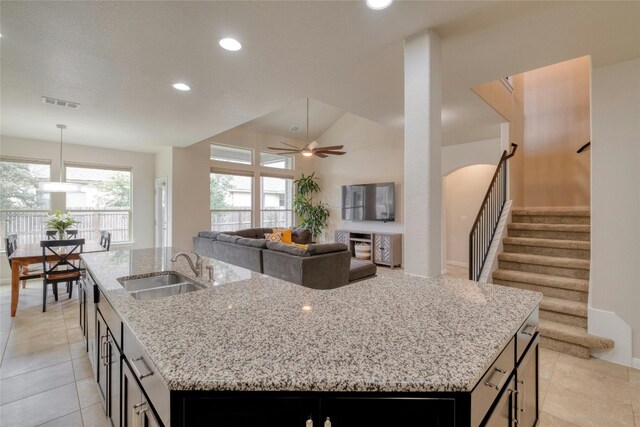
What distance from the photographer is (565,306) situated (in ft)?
9.45

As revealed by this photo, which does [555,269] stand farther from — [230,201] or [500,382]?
[230,201]

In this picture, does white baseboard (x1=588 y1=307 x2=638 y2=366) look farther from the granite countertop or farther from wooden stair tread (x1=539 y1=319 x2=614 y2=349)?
the granite countertop

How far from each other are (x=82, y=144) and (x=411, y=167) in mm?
6503

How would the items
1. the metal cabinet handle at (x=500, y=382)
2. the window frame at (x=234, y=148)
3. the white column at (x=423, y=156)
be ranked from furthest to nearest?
the window frame at (x=234, y=148), the white column at (x=423, y=156), the metal cabinet handle at (x=500, y=382)

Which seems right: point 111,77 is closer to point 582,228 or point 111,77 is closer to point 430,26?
point 430,26

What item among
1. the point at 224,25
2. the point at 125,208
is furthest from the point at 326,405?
the point at 125,208

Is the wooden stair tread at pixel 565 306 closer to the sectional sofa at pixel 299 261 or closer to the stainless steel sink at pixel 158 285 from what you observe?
the sectional sofa at pixel 299 261

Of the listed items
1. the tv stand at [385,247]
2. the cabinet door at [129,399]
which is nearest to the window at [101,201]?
the tv stand at [385,247]

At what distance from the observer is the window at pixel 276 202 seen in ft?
25.5

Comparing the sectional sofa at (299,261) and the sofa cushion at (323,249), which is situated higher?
the sofa cushion at (323,249)

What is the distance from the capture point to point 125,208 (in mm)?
6359

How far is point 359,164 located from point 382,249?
7.80 ft

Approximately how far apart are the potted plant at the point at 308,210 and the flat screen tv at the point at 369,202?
0.72 metres

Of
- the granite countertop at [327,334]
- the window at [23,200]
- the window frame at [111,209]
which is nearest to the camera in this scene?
the granite countertop at [327,334]
